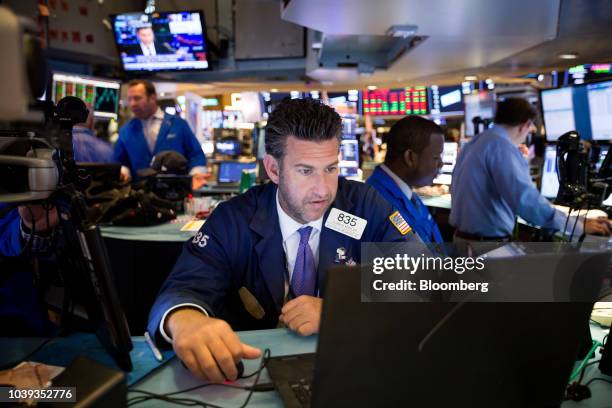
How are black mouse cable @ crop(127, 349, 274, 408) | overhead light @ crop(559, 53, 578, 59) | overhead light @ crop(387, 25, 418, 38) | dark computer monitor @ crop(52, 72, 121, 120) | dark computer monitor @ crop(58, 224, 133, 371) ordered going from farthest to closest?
dark computer monitor @ crop(52, 72, 121, 120)
overhead light @ crop(559, 53, 578, 59)
overhead light @ crop(387, 25, 418, 38)
black mouse cable @ crop(127, 349, 274, 408)
dark computer monitor @ crop(58, 224, 133, 371)

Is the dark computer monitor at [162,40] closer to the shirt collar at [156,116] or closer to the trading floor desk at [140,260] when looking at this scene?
the shirt collar at [156,116]

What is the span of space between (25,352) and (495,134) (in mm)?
3001

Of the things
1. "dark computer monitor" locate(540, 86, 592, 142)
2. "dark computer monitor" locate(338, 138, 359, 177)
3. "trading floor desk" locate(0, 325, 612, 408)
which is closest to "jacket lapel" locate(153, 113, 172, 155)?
"dark computer monitor" locate(338, 138, 359, 177)

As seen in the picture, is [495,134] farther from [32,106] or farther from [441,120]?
[441,120]

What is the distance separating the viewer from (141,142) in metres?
4.70

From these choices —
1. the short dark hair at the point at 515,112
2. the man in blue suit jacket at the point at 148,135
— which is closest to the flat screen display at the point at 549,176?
the short dark hair at the point at 515,112

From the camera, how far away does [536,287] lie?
2.13ft

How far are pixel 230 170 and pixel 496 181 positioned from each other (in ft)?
11.0

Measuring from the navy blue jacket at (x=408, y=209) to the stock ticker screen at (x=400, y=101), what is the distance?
518cm

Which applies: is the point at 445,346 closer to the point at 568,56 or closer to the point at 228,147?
the point at 568,56

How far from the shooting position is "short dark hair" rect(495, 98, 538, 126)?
3264 mm

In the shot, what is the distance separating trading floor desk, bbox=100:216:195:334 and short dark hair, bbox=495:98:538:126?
2.29m

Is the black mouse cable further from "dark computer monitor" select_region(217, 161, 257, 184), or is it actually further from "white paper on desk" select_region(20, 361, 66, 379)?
"dark computer monitor" select_region(217, 161, 257, 184)

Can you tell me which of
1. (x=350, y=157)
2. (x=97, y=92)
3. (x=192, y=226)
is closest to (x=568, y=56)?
(x=350, y=157)
